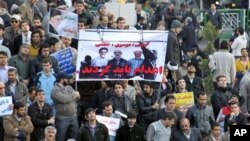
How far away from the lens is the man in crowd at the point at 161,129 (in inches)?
836

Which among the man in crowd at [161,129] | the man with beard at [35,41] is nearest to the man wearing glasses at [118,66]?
the man in crowd at [161,129]

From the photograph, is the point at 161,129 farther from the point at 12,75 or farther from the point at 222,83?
the point at 12,75

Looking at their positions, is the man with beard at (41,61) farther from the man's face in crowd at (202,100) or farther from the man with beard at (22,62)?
the man's face in crowd at (202,100)

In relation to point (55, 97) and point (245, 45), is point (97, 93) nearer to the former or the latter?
point (55, 97)

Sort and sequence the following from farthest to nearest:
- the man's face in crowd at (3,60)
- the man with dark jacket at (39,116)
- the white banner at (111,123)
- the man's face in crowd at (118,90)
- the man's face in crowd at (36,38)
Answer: the man's face in crowd at (36,38), the man's face in crowd at (118,90), the man's face in crowd at (3,60), the white banner at (111,123), the man with dark jacket at (39,116)

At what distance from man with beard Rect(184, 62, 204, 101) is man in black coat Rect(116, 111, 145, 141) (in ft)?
8.36

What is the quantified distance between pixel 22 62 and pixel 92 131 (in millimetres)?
2287

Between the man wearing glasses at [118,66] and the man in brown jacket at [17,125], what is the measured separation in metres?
2.39

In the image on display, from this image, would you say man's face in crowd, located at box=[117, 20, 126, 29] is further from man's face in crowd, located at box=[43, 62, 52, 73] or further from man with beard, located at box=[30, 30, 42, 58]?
man's face in crowd, located at box=[43, 62, 52, 73]

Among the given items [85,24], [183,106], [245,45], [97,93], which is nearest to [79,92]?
[97,93]

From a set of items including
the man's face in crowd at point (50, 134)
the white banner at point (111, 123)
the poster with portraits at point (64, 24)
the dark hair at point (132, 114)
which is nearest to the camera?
the man's face in crowd at point (50, 134)

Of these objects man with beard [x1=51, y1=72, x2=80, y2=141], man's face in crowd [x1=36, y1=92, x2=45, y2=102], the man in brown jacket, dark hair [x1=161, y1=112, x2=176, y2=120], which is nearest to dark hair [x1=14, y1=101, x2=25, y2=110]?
the man in brown jacket

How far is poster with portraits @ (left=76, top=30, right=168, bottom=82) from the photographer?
21953 mm

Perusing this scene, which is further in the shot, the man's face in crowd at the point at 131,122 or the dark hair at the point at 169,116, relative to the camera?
the dark hair at the point at 169,116
